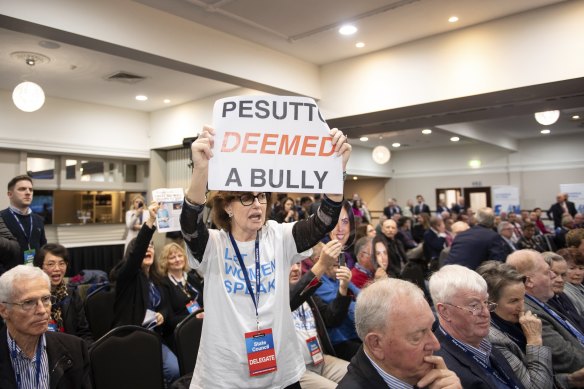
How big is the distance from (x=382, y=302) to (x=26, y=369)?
1488 mm

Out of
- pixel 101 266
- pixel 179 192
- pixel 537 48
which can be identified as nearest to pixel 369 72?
pixel 537 48

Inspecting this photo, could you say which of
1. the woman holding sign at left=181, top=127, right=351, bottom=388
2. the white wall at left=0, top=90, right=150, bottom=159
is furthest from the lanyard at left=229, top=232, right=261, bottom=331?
the white wall at left=0, top=90, right=150, bottom=159

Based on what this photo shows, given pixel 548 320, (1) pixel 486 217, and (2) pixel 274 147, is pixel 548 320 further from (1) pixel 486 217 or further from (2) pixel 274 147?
(1) pixel 486 217

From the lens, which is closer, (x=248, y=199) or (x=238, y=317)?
(x=238, y=317)

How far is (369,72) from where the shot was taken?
5.77 m

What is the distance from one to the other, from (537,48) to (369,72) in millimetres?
2026

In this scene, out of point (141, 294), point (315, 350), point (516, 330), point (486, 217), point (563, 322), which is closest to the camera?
point (516, 330)

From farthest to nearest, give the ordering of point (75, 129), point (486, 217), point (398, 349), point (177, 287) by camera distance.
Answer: point (75, 129) → point (486, 217) → point (177, 287) → point (398, 349)

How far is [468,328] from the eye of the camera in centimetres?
171

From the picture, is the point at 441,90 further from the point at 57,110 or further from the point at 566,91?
the point at 57,110

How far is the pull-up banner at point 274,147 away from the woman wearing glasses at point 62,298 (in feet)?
6.16

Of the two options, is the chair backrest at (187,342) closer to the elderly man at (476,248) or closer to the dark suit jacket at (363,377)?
the dark suit jacket at (363,377)

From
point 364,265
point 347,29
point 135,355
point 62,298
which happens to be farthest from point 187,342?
point 347,29

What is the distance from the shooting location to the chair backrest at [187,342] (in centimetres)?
239
